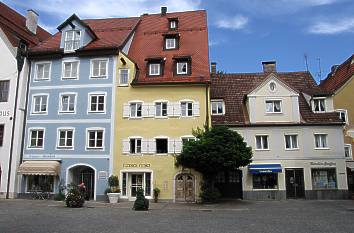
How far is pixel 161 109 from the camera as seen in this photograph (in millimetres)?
31141

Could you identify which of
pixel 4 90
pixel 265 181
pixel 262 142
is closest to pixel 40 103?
pixel 4 90

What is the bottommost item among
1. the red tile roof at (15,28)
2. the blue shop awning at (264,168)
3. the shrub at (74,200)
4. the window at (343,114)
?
the shrub at (74,200)

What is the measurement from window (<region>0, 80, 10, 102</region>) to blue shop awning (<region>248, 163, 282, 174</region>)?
75.7ft

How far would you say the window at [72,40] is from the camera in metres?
33.2

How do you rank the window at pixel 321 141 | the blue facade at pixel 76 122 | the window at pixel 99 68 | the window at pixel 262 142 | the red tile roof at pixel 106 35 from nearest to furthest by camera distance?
the blue facade at pixel 76 122 → the window at pixel 321 141 → the window at pixel 262 142 → the window at pixel 99 68 → the red tile roof at pixel 106 35

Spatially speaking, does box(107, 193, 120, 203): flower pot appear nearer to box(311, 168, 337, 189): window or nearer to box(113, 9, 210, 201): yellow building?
box(113, 9, 210, 201): yellow building

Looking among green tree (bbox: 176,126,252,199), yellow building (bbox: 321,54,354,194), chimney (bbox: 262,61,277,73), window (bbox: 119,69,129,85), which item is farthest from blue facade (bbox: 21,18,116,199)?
yellow building (bbox: 321,54,354,194)

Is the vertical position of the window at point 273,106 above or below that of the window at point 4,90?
below

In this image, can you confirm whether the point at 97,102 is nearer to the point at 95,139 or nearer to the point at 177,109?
the point at 95,139

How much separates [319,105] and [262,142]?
21.8ft

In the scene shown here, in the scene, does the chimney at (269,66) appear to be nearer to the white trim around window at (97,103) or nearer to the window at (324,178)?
the window at (324,178)

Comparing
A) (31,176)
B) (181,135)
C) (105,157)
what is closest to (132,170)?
(105,157)

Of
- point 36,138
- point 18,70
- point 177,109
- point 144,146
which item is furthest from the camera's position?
point 18,70

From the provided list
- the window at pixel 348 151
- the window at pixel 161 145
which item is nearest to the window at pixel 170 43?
the window at pixel 161 145
